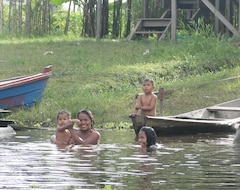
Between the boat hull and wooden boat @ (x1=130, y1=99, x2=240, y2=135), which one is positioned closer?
wooden boat @ (x1=130, y1=99, x2=240, y2=135)

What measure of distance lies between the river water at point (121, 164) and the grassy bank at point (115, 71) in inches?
115

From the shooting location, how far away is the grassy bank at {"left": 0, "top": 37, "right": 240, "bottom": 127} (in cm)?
1738

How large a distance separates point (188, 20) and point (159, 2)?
1736mm

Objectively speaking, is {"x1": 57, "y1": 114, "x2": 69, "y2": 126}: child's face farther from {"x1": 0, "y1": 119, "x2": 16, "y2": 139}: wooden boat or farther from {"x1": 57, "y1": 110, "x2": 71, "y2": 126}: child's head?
{"x1": 0, "y1": 119, "x2": 16, "y2": 139}: wooden boat

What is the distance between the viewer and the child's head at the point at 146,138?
1257 cm

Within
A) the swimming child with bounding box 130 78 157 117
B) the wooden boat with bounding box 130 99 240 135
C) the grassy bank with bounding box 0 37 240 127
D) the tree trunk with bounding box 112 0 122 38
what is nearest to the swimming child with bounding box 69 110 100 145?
the wooden boat with bounding box 130 99 240 135

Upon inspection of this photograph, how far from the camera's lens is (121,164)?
34.6 ft

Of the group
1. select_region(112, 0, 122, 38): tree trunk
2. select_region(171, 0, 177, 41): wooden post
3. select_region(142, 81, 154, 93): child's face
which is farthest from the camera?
select_region(112, 0, 122, 38): tree trunk

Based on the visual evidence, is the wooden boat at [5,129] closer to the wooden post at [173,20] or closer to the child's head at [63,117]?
the child's head at [63,117]

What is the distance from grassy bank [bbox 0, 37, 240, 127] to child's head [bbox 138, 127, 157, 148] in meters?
3.30

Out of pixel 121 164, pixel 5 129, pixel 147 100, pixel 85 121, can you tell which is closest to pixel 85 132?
pixel 85 121

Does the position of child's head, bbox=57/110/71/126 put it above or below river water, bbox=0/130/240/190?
above

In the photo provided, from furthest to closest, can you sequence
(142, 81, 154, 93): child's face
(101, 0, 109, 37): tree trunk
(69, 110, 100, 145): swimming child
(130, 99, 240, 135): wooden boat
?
(101, 0, 109, 37): tree trunk < (142, 81, 154, 93): child's face < (130, 99, 240, 135): wooden boat < (69, 110, 100, 145): swimming child

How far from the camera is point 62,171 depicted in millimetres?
9758
